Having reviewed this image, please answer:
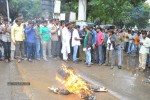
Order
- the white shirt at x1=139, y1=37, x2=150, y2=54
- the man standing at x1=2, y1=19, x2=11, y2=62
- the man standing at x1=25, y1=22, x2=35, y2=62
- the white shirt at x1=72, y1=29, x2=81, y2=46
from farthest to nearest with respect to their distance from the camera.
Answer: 1. the white shirt at x1=72, y1=29, x2=81, y2=46
2. the white shirt at x1=139, y1=37, x2=150, y2=54
3. the man standing at x1=25, y1=22, x2=35, y2=62
4. the man standing at x1=2, y1=19, x2=11, y2=62

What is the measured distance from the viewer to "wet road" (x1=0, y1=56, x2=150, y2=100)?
8.77 m

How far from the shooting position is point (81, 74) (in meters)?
12.7

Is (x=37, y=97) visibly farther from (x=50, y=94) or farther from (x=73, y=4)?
(x=73, y=4)

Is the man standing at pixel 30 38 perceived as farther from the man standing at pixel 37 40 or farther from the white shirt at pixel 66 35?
the white shirt at pixel 66 35

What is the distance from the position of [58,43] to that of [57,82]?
536 cm

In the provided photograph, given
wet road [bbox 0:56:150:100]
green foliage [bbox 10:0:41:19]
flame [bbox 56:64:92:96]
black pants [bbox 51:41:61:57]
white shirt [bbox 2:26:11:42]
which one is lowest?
wet road [bbox 0:56:150:100]

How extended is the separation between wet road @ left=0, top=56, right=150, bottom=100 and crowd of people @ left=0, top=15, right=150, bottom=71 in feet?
1.90

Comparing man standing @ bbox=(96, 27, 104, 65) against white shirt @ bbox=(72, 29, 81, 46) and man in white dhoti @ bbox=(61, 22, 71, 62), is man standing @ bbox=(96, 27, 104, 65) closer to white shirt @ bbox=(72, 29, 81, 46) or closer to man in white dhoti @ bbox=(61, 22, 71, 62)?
white shirt @ bbox=(72, 29, 81, 46)

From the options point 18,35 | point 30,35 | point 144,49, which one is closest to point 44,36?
point 30,35

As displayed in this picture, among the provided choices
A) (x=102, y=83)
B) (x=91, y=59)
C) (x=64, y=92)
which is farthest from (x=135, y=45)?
(x=64, y=92)

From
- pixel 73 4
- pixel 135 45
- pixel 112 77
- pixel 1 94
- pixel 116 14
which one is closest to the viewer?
pixel 1 94

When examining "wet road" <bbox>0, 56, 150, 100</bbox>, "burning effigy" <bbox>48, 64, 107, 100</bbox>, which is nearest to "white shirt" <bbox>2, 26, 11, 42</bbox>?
"wet road" <bbox>0, 56, 150, 100</bbox>

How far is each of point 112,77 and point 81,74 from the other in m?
1.17

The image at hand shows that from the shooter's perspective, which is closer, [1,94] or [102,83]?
[1,94]
